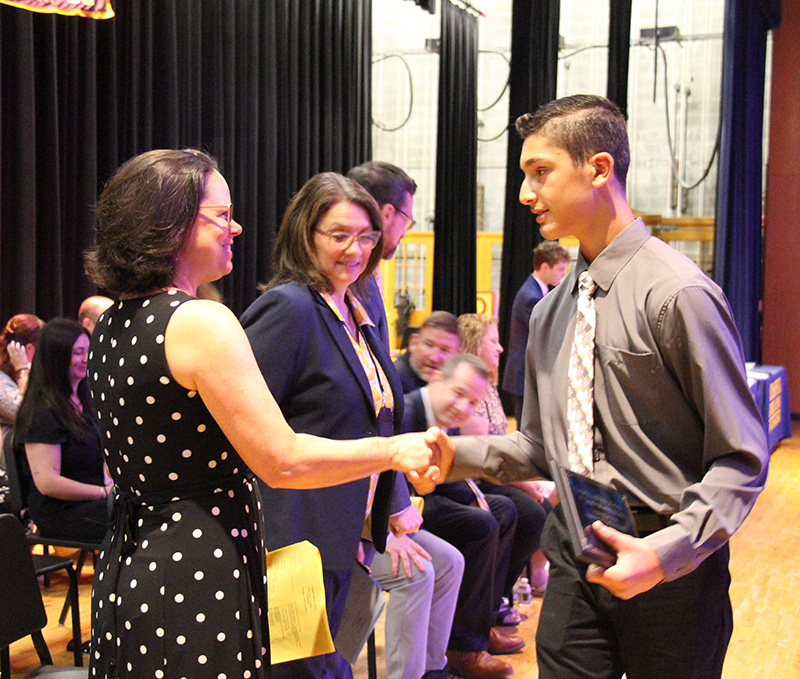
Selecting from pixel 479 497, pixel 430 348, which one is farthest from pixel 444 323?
pixel 479 497

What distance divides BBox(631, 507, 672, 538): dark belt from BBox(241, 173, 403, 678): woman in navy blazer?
2.59 feet

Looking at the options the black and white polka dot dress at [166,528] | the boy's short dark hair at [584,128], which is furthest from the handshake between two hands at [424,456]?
the boy's short dark hair at [584,128]

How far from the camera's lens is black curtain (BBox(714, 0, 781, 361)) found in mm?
9992

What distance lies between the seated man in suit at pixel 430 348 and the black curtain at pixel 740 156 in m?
7.81

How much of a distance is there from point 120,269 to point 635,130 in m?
10.9

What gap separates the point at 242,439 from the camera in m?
1.43

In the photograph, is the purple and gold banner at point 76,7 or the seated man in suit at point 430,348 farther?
the purple and gold banner at point 76,7

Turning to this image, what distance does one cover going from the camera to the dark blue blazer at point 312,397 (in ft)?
6.92

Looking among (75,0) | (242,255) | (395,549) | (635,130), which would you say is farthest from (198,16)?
(635,130)

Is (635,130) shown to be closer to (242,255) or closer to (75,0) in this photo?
(242,255)

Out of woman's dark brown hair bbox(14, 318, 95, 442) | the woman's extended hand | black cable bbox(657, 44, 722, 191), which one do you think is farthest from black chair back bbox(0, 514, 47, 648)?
black cable bbox(657, 44, 722, 191)

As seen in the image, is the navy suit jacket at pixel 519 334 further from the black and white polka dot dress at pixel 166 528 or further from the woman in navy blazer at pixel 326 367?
the black and white polka dot dress at pixel 166 528

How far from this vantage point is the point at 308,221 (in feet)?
7.65

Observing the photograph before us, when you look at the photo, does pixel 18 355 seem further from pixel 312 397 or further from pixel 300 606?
pixel 300 606
